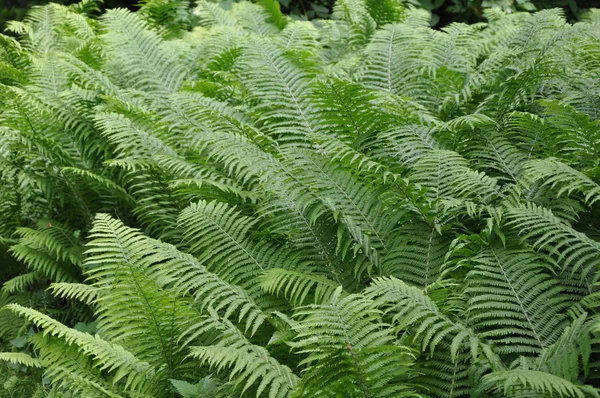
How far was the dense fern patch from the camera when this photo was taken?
2.48 metres

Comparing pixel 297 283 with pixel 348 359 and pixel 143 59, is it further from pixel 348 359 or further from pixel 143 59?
pixel 143 59

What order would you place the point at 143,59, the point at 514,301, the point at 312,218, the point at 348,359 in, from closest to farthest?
the point at 348,359 → the point at 514,301 → the point at 312,218 → the point at 143,59

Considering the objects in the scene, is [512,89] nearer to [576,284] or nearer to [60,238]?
[576,284]

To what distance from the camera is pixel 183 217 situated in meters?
3.29

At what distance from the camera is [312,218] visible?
3.07 metres

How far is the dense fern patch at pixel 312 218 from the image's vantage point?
97.8 inches

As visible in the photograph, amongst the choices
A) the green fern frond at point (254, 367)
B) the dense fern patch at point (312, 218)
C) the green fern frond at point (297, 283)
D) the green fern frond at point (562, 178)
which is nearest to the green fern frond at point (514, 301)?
the dense fern patch at point (312, 218)

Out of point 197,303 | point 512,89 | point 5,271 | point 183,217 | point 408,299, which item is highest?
point 512,89

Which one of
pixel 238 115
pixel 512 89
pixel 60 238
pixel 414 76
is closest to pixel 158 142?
pixel 238 115

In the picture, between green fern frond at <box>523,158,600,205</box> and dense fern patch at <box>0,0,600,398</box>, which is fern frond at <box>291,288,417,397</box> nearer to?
dense fern patch at <box>0,0,600,398</box>

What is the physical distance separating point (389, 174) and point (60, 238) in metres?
2.21

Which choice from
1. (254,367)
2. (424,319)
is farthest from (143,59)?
(424,319)

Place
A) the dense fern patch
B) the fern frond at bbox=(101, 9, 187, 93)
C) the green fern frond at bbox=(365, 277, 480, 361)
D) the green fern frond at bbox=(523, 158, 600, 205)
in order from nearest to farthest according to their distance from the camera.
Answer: the green fern frond at bbox=(365, 277, 480, 361), the dense fern patch, the green fern frond at bbox=(523, 158, 600, 205), the fern frond at bbox=(101, 9, 187, 93)

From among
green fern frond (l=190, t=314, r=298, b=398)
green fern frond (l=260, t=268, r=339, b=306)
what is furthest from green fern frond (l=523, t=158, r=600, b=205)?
green fern frond (l=190, t=314, r=298, b=398)
